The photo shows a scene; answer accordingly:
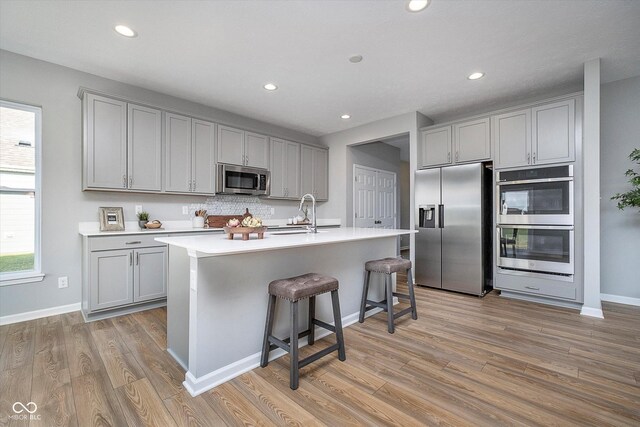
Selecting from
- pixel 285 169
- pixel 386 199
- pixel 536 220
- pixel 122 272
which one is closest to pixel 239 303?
pixel 122 272

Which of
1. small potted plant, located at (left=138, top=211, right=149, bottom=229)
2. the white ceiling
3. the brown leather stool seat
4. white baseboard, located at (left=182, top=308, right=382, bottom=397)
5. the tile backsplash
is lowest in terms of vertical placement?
white baseboard, located at (left=182, top=308, right=382, bottom=397)

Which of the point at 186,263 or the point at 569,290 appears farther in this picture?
the point at 569,290

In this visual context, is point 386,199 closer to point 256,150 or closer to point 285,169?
point 285,169

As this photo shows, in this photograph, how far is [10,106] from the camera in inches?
113

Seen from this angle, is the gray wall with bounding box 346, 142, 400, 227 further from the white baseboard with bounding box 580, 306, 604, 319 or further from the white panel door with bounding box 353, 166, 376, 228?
the white baseboard with bounding box 580, 306, 604, 319

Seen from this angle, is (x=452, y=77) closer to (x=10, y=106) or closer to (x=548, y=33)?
(x=548, y=33)

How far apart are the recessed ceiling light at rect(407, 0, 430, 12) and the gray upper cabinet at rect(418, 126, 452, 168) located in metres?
2.27

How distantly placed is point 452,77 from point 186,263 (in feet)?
11.4

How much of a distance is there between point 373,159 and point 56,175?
16.8 ft

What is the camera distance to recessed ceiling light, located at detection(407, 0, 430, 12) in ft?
6.98

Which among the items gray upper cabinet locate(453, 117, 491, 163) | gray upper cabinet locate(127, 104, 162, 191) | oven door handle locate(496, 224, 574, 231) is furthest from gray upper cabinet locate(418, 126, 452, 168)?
gray upper cabinet locate(127, 104, 162, 191)

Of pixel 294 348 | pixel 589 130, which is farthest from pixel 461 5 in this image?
pixel 294 348

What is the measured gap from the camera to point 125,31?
248 centimetres

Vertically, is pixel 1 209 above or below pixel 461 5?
below
